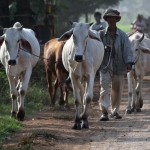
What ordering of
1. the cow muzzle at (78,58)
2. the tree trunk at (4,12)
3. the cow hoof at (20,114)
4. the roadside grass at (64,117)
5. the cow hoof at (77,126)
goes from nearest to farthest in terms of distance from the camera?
the cow muzzle at (78,58) < the cow hoof at (77,126) < the cow hoof at (20,114) < the roadside grass at (64,117) < the tree trunk at (4,12)

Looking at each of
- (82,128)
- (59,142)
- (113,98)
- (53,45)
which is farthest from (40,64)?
(59,142)

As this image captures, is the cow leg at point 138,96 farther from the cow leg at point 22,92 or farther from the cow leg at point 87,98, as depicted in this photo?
the cow leg at point 22,92

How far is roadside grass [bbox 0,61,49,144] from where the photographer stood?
9234mm

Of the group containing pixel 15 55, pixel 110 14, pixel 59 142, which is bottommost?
pixel 59 142

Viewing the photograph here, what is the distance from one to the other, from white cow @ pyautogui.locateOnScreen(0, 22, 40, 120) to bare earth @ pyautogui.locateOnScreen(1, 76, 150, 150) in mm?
408

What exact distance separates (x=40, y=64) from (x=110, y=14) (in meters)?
5.59

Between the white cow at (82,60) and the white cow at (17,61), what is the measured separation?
0.77 metres

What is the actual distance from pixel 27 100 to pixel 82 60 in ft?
12.8

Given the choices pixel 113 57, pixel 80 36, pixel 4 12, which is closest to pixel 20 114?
pixel 80 36

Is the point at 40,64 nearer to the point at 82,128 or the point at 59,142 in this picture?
the point at 82,128

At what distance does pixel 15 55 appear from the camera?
9727 millimetres

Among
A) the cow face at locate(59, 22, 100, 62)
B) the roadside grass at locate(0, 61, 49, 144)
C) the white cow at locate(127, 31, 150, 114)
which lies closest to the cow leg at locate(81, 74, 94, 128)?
the cow face at locate(59, 22, 100, 62)

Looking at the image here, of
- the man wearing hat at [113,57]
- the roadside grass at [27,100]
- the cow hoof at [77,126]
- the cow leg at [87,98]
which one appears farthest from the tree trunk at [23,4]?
the cow hoof at [77,126]

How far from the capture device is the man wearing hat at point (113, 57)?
33.9 ft
